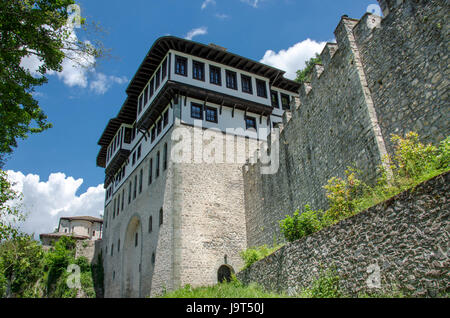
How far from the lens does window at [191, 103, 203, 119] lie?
19.9 m

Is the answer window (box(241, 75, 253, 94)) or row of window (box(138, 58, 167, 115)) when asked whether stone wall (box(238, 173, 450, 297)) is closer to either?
window (box(241, 75, 253, 94))

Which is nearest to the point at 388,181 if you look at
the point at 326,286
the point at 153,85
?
the point at 326,286

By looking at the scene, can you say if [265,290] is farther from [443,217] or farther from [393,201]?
[443,217]

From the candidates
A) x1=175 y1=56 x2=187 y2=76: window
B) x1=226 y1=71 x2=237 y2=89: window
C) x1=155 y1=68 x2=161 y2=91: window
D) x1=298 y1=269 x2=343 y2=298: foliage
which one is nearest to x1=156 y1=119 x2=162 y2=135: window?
x1=155 y1=68 x2=161 y2=91: window

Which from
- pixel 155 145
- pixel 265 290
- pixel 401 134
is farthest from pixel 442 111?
pixel 155 145

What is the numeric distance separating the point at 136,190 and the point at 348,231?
19.8 m

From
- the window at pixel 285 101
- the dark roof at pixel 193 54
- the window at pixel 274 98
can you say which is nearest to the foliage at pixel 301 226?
the dark roof at pixel 193 54

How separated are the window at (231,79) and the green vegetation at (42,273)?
70.6 ft

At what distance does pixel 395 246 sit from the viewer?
5.49 meters

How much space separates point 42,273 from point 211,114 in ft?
85.5

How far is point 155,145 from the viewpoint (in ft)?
71.1

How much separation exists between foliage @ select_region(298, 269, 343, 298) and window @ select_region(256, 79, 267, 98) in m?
16.4

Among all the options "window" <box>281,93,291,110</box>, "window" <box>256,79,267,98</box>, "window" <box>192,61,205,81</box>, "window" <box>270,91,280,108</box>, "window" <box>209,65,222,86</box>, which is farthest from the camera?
"window" <box>281,93,291,110</box>

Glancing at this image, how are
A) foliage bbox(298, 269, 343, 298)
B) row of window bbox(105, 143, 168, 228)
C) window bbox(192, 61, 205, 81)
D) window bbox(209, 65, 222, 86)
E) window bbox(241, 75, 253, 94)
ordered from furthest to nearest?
window bbox(241, 75, 253, 94), window bbox(209, 65, 222, 86), window bbox(192, 61, 205, 81), row of window bbox(105, 143, 168, 228), foliage bbox(298, 269, 343, 298)
